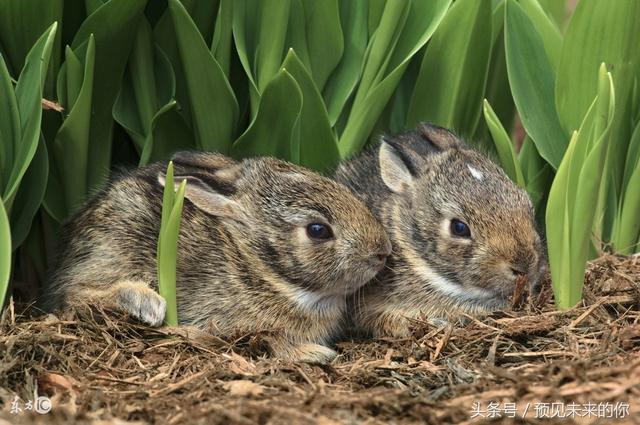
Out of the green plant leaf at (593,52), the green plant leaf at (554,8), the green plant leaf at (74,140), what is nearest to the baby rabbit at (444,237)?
the green plant leaf at (593,52)

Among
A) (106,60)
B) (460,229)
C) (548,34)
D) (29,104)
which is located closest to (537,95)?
(548,34)

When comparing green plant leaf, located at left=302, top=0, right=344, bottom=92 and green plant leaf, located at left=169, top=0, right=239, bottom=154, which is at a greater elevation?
green plant leaf, located at left=302, top=0, right=344, bottom=92

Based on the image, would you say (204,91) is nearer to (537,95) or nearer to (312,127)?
(312,127)

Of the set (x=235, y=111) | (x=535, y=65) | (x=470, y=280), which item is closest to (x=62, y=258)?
(x=235, y=111)

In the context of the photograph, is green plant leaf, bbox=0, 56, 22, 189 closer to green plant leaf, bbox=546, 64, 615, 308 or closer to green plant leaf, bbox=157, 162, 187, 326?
green plant leaf, bbox=157, 162, 187, 326

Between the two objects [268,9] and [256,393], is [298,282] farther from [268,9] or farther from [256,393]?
[268,9]

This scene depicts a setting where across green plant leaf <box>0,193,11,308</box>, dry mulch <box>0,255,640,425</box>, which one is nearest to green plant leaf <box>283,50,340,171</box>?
dry mulch <box>0,255,640,425</box>
